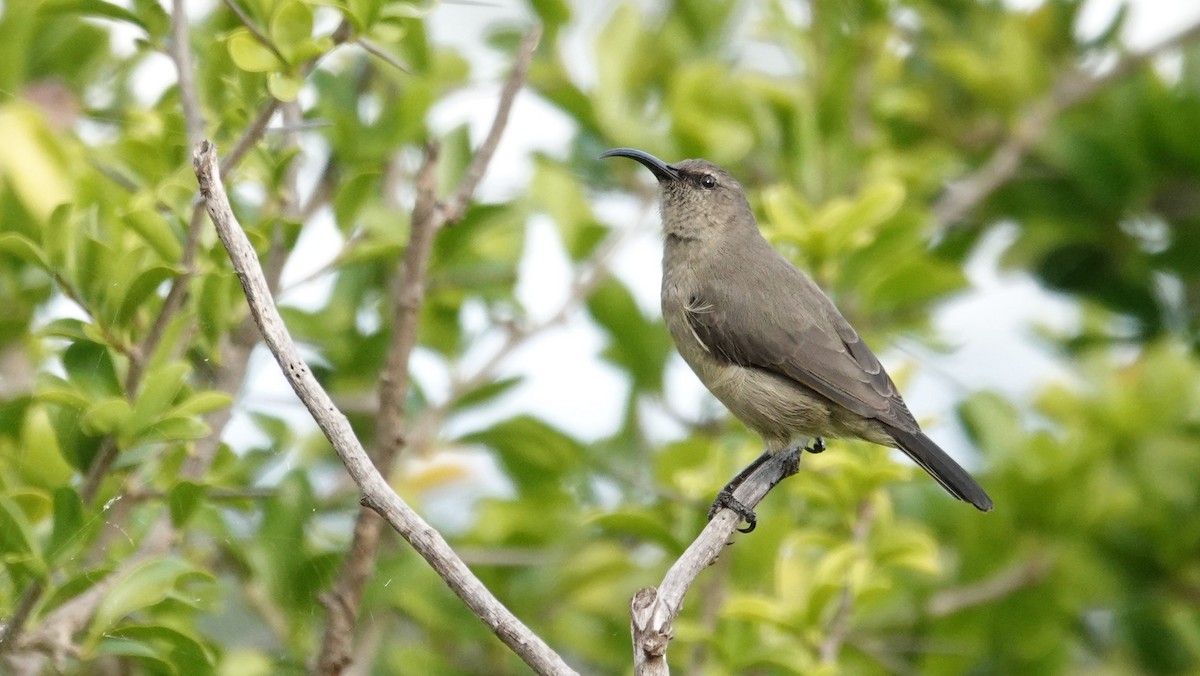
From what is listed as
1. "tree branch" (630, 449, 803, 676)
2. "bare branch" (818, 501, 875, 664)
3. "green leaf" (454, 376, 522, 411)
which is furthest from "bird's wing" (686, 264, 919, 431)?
"tree branch" (630, 449, 803, 676)

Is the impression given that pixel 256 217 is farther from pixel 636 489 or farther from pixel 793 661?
pixel 793 661

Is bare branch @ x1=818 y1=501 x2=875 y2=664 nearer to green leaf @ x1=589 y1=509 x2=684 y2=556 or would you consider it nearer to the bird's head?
green leaf @ x1=589 y1=509 x2=684 y2=556

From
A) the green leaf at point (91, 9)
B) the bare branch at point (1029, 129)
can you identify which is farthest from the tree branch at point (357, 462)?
the bare branch at point (1029, 129)

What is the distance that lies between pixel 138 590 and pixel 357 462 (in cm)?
80

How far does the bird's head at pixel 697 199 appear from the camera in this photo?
4.61 metres

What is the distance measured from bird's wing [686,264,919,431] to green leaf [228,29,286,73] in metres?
1.76

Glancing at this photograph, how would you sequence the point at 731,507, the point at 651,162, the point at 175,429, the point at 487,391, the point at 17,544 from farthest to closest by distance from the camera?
1. the point at 651,162
2. the point at 487,391
3. the point at 731,507
4. the point at 175,429
5. the point at 17,544

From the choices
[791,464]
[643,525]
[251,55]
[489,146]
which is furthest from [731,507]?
[251,55]

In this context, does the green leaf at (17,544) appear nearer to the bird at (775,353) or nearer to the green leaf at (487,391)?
the green leaf at (487,391)

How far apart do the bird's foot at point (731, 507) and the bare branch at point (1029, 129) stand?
162cm

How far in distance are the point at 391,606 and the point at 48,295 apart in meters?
1.37

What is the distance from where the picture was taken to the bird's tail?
12.1 ft

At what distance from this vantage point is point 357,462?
92.1 inches

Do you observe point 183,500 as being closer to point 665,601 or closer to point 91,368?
point 91,368
